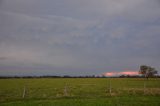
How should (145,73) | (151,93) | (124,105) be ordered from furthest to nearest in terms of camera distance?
(145,73) < (151,93) < (124,105)

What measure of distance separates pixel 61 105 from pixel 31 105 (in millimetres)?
3289

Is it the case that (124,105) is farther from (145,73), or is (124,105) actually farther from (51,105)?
(145,73)

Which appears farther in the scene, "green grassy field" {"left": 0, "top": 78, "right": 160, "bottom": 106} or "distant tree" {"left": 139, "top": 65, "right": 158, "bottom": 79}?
"distant tree" {"left": 139, "top": 65, "right": 158, "bottom": 79}

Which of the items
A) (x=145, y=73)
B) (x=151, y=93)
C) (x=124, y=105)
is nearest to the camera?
(x=124, y=105)

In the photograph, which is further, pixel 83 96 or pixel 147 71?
pixel 147 71

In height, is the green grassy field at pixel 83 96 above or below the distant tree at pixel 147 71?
below

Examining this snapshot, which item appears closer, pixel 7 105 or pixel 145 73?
pixel 7 105

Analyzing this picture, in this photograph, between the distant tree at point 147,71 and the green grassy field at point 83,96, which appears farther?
the distant tree at point 147,71

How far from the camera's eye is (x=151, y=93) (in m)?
36.5

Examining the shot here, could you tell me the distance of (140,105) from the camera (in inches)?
922

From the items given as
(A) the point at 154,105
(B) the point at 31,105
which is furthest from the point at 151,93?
(B) the point at 31,105

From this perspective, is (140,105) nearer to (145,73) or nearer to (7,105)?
(7,105)

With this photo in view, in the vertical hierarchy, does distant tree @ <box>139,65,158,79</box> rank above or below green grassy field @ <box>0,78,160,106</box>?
above

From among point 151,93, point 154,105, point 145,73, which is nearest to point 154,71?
point 145,73
